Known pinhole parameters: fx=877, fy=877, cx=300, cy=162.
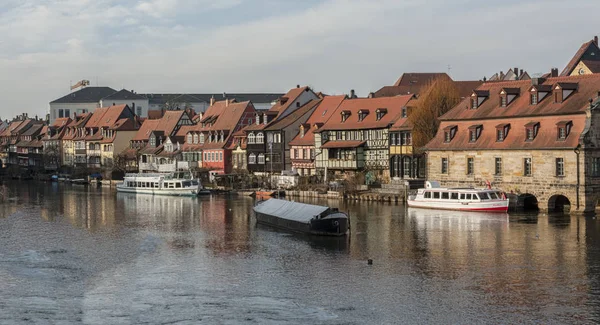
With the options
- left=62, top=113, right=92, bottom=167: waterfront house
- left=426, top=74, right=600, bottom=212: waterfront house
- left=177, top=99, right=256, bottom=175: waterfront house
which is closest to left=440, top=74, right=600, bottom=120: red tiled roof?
left=426, top=74, right=600, bottom=212: waterfront house

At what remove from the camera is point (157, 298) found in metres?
27.4

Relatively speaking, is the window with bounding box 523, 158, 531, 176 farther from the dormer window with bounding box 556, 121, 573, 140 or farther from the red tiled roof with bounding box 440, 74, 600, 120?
the dormer window with bounding box 556, 121, 573, 140

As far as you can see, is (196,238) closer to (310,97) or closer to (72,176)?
(310,97)

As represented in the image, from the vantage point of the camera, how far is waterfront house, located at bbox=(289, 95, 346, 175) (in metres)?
74.9

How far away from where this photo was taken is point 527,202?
2064 inches

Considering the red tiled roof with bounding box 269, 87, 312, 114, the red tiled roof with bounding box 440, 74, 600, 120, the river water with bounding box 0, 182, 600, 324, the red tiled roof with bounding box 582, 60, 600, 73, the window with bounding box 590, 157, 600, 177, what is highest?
the red tiled roof with bounding box 582, 60, 600, 73

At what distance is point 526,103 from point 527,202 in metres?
5.94

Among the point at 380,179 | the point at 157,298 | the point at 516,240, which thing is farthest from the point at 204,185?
the point at 157,298

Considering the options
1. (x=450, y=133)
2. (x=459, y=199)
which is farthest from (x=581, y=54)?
(x=459, y=199)

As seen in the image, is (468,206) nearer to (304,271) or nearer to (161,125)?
(304,271)

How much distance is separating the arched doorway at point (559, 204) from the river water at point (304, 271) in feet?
9.57

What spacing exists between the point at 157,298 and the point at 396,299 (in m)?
7.45

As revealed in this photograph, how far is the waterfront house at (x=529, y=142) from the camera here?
47.4m

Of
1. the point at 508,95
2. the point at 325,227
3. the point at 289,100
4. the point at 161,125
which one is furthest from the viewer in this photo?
the point at 161,125
